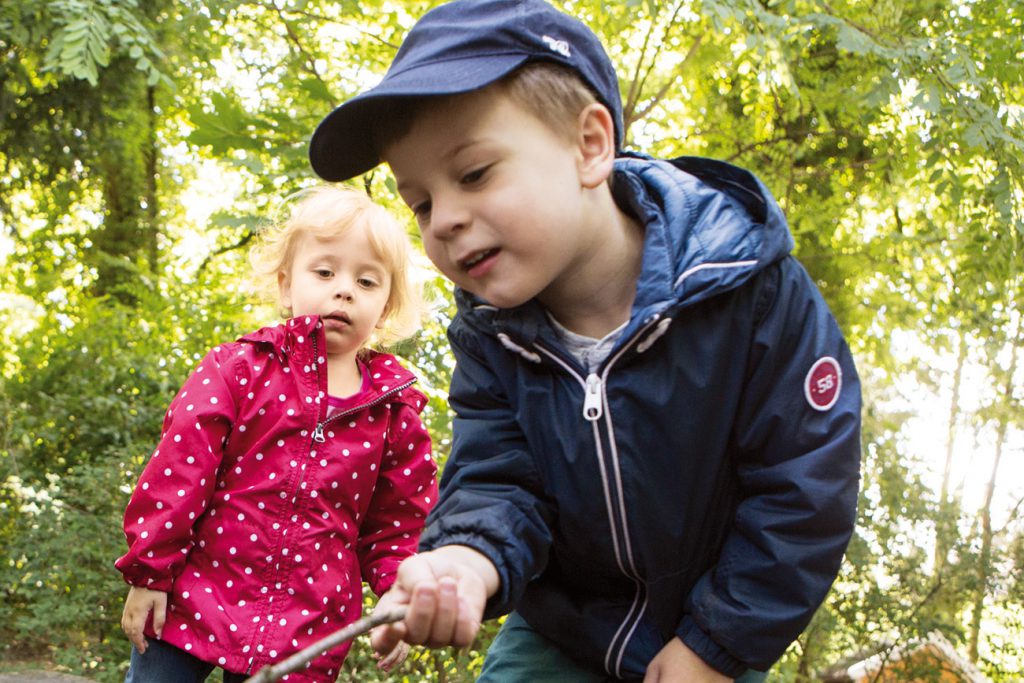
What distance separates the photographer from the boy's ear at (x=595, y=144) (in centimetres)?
177

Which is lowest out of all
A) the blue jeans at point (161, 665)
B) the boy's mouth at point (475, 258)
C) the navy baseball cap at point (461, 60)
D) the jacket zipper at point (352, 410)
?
the blue jeans at point (161, 665)

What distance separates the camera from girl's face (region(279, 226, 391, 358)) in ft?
8.95

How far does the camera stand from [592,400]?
1721mm

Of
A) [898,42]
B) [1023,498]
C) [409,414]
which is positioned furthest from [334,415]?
[1023,498]

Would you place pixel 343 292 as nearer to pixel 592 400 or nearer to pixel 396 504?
pixel 396 504

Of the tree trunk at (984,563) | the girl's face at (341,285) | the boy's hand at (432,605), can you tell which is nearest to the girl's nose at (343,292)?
the girl's face at (341,285)

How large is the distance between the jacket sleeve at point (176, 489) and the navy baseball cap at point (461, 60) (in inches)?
34.6

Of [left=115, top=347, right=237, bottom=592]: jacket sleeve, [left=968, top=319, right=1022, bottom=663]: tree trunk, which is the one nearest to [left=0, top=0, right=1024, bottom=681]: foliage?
A: [left=968, top=319, right=1022, bottom=663]: tree trunk

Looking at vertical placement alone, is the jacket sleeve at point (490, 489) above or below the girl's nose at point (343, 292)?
below

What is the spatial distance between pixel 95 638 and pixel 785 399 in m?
4.27

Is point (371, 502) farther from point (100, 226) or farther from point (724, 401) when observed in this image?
point (100, 226)

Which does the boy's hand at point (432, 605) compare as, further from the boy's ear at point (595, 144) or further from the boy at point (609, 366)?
the boy's ear at point (595, 144)

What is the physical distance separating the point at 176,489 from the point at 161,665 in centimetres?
43

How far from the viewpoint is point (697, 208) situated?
183cm
